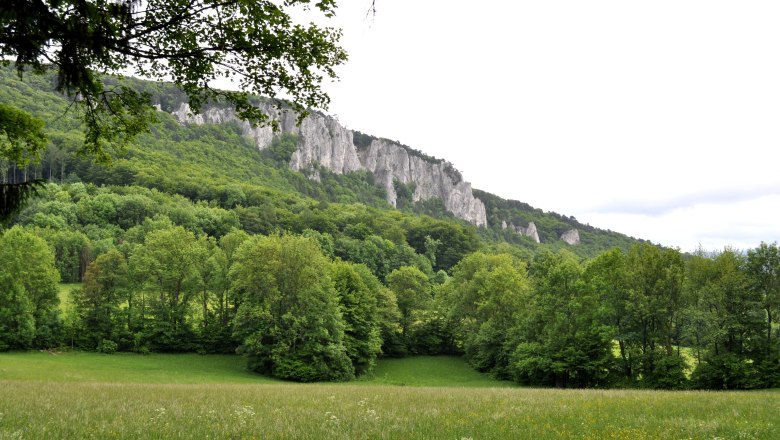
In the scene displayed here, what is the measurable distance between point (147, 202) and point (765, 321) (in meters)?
109

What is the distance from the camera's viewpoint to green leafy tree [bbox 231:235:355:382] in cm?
4281

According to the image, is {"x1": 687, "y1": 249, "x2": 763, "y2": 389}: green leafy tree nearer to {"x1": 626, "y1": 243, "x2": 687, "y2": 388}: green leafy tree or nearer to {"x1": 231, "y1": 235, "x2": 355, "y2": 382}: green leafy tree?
{"x1": 626, "y1": 243, "x2": 687, "y2": 388}: green leafy tree

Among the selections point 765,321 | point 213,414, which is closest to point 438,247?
point 765,321

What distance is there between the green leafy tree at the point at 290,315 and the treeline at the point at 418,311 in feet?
0.43

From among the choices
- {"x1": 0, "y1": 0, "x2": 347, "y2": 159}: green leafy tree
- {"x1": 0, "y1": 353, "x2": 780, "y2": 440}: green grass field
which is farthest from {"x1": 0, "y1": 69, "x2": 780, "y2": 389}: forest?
{"x1": 0, "y1": 0, "x2": 347, "y2": 159}: green leafy tree

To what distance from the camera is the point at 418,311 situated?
206 feet

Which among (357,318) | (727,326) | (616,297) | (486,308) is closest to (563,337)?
(616,297)

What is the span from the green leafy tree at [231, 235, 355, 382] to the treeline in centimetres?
13

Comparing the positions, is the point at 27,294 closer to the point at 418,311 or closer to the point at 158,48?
the point at 418,311

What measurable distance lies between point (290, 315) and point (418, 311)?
23331 mm

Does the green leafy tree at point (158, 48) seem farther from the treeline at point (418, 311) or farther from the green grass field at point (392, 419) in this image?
the treeline at point (418, 311)

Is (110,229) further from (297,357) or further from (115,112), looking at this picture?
(115,112)

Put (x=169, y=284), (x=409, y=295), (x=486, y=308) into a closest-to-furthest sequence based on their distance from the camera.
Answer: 1. (x=169, y=284)
2. (x=486, y=308)
3. (x=409, y=295)

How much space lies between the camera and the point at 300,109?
28.2 ft
